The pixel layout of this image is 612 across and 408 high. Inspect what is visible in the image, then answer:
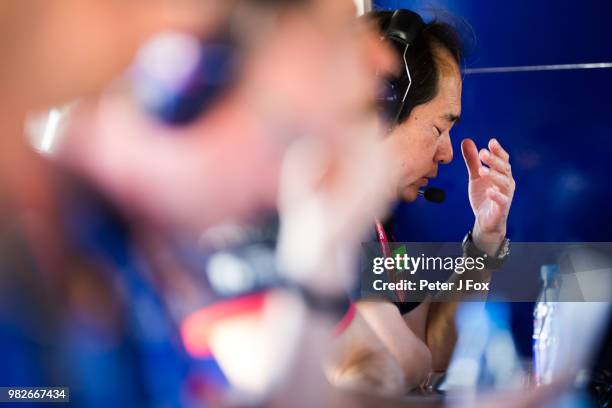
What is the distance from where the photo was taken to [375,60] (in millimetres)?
1108

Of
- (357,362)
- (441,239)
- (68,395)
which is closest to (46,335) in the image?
(68,395)

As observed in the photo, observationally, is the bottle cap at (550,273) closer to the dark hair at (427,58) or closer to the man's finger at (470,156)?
the man's finger at (470,156)

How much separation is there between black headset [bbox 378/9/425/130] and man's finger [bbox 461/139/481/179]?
0.12 meters

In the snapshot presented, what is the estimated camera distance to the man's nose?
114cm

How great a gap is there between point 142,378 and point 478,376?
2.11 ft

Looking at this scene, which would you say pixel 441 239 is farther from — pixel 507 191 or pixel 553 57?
pixel 553 57

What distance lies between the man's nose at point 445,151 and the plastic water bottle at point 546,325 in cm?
24

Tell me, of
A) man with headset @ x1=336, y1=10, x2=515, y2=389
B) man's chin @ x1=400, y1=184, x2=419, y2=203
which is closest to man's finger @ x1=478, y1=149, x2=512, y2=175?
man with headset @ x1=336, y1=10, x2=515, y2=389

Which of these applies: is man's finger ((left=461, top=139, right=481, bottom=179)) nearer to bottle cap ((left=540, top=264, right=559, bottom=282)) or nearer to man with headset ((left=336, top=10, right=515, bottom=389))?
man with headset ((left=336, top=10, right=515, bottom=389))

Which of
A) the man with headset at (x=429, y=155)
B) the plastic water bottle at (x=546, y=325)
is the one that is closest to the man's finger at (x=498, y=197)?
the man with headset at (x=429, y=155)

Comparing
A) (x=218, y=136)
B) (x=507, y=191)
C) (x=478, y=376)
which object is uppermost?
(x=507, y=191)

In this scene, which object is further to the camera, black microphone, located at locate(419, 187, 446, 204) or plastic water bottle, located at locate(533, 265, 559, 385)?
black microphone, located at locate(419, 187, 446, 204)

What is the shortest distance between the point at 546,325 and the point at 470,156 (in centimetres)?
30

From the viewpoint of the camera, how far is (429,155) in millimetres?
1143
